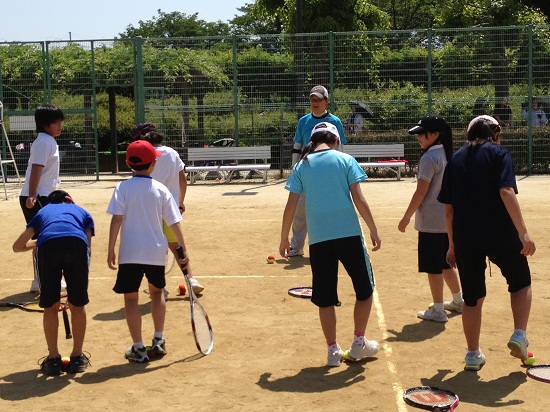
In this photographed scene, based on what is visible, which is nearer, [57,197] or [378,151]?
[57,197]

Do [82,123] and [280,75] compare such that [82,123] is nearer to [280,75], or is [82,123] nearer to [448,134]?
[280,75]

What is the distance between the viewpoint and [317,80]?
899 inches

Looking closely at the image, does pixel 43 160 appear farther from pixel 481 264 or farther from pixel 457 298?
pixel 481 264

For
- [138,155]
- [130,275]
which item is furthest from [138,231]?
[138,155]

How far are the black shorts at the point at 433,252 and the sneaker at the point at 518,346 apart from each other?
150cm

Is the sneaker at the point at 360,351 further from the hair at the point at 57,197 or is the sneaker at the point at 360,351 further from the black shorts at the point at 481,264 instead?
the hair at the point at 57,197

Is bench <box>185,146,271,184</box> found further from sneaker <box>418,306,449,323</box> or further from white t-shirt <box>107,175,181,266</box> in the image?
white t-shirt <box>107,175,181,266</box>

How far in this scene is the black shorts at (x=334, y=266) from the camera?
275 inches

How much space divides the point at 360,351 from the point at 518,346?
3.85 ft

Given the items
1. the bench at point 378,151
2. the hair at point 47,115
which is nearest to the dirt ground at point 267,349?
the hair at point 47,115

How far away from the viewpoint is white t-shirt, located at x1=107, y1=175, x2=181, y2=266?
282 inches

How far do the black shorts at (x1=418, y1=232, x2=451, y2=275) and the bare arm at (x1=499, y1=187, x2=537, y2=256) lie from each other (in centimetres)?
164

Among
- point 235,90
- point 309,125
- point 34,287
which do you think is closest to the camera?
point 34,287

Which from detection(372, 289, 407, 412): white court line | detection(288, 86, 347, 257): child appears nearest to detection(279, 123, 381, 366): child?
detection(372, 289, 407, 412): white court line
